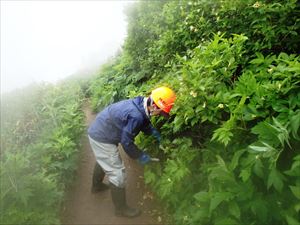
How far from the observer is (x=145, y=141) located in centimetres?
656

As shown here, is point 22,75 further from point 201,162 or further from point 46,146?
point 201,162

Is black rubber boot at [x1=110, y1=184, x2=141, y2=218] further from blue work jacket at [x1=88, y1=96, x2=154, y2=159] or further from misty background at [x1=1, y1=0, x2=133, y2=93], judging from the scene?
misty background at [x1=1, y1=0, x2=133, y2=93]

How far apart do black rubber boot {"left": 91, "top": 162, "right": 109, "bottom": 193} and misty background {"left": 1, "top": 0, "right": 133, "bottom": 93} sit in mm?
21050

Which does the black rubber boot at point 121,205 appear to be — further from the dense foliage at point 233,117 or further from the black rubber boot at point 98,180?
the black rubber boot at point 98,180

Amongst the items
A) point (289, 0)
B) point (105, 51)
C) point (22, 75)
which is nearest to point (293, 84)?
point (289, 0)

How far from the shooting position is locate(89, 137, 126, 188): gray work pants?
6.00 m

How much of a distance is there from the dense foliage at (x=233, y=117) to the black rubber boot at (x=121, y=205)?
1.94 ft

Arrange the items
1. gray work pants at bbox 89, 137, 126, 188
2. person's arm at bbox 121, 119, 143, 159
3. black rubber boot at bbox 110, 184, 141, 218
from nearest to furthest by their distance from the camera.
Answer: person's arm at bbox 121, 119, 143, 159 < gray work pants at bbox 89, 137, 126, 188 < black rubber boot at bbox 110, 184, 141, 218

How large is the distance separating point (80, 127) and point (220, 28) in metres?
4.53

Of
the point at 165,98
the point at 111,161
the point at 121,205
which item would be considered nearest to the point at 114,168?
the point at 111,161

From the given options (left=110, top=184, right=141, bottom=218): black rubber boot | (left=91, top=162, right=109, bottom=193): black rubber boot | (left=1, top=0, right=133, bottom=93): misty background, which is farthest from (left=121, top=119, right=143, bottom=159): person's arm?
(left=1, top=0, right=133, bottom=93): misty background

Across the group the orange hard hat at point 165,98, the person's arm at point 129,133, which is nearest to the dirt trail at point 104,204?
the person's arm at point 129,133

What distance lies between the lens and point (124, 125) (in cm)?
570

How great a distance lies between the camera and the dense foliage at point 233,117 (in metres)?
3.11
